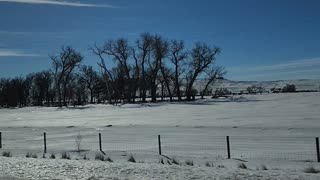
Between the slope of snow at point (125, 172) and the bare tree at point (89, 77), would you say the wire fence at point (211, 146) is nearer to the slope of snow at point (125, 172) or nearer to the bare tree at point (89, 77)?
the slope of snow at point (125, 172)

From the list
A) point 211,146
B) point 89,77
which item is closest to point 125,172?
point 211,146

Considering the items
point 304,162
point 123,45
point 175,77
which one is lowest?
point 304,162

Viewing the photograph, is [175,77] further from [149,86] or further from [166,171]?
[166,171]

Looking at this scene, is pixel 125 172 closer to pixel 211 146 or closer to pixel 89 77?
pixel 211 146

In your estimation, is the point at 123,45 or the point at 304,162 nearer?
the point at 304,162

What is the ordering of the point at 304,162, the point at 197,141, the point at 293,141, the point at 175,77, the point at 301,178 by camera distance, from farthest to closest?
1. the point at 175,77
2. the point at 197,141
3. the point at 293,141
4. the point at 304,162
5. the point at 301,178

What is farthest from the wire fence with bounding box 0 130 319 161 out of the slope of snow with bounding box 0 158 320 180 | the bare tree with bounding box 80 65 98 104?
the bare tree with bounding box 80 65 98 104

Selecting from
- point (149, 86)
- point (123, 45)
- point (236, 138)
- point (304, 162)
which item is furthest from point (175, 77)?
point (304, 162)

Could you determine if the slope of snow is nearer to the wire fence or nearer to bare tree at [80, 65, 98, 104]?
the wire fence

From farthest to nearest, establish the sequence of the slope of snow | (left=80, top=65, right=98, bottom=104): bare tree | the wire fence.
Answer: (left=80, top=65, right=98, bottom=104): bare tree < the wire fence < the slope of snow

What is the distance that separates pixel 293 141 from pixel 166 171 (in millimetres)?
11188

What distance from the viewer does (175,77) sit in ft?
392

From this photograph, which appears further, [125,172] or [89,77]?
[89,77]

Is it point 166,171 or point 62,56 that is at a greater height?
point 62,56
